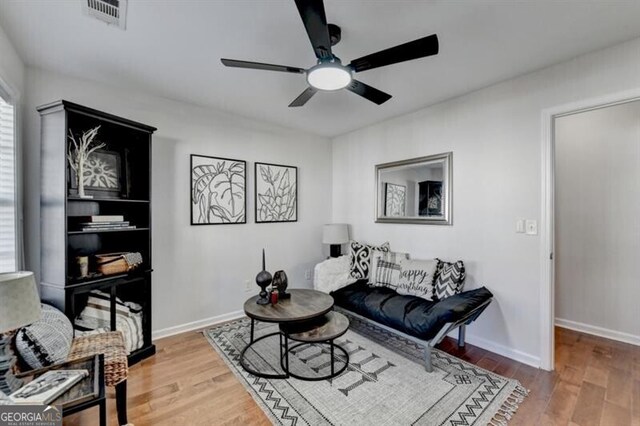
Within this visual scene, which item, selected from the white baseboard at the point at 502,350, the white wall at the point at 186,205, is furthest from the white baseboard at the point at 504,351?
the white wall at the point at 186,205

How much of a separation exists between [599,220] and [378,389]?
2893 millimetres

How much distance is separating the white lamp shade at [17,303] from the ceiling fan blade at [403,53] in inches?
77.9

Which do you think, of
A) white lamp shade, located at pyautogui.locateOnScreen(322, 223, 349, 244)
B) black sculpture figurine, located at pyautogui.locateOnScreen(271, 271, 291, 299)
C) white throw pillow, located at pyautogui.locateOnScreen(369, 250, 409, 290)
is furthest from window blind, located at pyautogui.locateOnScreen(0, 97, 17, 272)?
white throw pillow, located at pyautogui.locateOnScreen(369, 250, 409, 290)

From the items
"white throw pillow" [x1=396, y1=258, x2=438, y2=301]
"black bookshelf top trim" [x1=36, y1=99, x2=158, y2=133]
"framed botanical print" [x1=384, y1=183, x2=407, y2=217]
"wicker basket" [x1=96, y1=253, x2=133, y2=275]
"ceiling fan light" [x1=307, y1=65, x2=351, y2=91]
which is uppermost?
"ceiling fan light" [x1=307, y1=65, x2=351, y2=91]

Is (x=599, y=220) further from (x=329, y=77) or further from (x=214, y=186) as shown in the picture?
(x=214, y=186)

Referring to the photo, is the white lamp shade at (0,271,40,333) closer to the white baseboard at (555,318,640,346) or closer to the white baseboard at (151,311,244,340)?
the white baseboard at (151,311,244,340)

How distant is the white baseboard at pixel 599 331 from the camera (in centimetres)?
279

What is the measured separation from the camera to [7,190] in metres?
2.07

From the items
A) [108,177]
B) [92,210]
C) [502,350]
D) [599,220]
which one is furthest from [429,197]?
[92,210]

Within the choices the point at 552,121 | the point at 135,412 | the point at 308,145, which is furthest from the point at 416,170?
the point at 135,412

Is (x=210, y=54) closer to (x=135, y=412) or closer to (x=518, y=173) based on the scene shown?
(x=135, y=412)

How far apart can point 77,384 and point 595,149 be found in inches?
180

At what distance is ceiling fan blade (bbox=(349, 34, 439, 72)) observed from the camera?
5.01ft

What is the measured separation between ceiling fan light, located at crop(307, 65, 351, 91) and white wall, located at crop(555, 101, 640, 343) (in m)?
2.88
